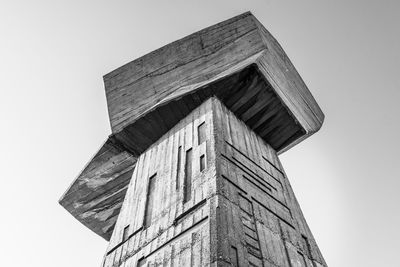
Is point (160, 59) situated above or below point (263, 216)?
above

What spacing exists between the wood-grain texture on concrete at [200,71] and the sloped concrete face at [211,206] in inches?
29.7

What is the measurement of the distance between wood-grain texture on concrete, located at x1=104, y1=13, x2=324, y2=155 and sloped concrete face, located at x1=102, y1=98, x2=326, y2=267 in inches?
29.7

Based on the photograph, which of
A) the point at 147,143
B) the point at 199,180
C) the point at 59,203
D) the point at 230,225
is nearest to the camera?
the point at 230,225

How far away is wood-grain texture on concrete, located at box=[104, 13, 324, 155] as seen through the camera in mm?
7723

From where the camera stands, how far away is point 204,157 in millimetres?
5777

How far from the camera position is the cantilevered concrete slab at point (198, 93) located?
7660mm

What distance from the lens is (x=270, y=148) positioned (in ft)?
27.4

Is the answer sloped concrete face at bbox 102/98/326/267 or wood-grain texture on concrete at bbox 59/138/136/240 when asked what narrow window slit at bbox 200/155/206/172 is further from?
wood-grain texture on concrete at bbox 59/138/136/240

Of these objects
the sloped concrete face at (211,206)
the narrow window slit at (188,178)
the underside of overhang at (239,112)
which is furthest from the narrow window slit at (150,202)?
the underside of overhang at (239,112)

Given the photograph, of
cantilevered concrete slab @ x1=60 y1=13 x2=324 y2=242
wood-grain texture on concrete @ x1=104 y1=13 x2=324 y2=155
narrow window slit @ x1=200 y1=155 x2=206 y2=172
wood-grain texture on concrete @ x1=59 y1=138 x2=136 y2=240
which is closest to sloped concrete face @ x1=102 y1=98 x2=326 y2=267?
narrow window slit @ x1=200 y1=155 x2=206 y2=172

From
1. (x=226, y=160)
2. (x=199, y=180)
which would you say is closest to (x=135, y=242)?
(x=199, y=180)

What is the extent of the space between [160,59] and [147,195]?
143 inches

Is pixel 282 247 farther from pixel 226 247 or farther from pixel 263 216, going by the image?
pixel 226 247

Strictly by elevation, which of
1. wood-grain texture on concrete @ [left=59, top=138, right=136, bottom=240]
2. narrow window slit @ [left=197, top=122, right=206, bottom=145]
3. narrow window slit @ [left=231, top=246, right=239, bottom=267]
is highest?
wood-grain texture on concrete @ [left=59, top=138, right=136, bottom=240]
